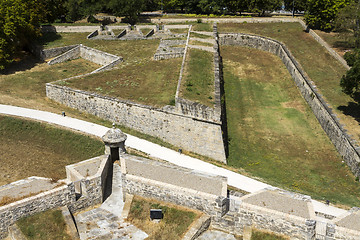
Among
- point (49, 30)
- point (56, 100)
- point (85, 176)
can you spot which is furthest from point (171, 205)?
point (49, 30)

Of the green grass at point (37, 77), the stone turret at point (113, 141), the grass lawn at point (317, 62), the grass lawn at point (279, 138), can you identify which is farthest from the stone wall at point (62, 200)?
the grass lawn at point (317, 62)

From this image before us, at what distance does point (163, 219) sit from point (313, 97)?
27985mm

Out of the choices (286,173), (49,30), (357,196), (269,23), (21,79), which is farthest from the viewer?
(269,23)

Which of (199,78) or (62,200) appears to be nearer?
(62,200)

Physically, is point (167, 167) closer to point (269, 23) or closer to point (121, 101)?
point (121, 101)

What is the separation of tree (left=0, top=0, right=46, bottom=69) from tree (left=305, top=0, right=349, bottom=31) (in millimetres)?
42104

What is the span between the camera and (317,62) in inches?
2080

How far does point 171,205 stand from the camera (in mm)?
22922

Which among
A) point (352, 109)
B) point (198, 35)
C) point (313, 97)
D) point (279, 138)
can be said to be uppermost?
point (198, 35)

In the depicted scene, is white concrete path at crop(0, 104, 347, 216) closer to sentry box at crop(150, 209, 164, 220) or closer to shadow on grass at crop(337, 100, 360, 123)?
sentry box at crop(150, 209, 164, 220)

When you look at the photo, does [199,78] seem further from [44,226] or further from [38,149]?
[44,226]

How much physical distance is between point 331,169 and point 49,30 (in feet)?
164

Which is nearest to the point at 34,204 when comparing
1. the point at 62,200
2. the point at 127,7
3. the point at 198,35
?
the point at 62,200

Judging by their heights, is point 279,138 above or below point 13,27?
below
